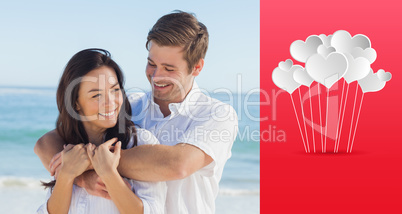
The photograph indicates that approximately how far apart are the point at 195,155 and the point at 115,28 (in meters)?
12.7

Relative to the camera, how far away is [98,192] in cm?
194

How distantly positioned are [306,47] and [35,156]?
691cm

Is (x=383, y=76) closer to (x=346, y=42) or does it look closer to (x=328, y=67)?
(x=346, y=42)

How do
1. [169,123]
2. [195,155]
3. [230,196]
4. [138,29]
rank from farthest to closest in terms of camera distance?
[138,29], [230,196], [169,123], [195,155]

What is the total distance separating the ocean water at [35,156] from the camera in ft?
22.4

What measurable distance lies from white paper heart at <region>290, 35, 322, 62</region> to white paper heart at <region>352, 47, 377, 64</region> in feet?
1.07

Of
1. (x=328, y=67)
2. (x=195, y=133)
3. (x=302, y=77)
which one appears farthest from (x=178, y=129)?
(x=302, y=77)

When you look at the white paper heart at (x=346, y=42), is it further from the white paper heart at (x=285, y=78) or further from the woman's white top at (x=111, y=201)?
the woman's white top at (x=111, y=201)

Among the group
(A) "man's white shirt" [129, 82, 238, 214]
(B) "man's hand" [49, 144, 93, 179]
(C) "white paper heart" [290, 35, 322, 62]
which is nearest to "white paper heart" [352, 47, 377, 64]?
(C) "white paper heart" [290, 35, 322, 62]

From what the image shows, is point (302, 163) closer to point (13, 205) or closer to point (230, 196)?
point (230, 196)

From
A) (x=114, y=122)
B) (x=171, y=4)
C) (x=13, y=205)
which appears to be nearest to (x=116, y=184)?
(x=114, y=122)

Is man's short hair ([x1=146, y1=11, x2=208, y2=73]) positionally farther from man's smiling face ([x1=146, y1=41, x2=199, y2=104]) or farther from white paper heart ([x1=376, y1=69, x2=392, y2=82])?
→ white paper heart ([x1=376, y1=69, x2=392, y2=82])

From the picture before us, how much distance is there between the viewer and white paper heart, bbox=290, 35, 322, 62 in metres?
4.20

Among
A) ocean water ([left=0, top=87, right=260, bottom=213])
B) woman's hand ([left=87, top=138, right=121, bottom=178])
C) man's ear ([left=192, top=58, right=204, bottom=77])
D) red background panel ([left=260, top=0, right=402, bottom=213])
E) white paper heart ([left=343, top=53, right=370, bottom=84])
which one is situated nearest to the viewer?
woman's hand ([left=87, top=138, right=121, bottom=178])
